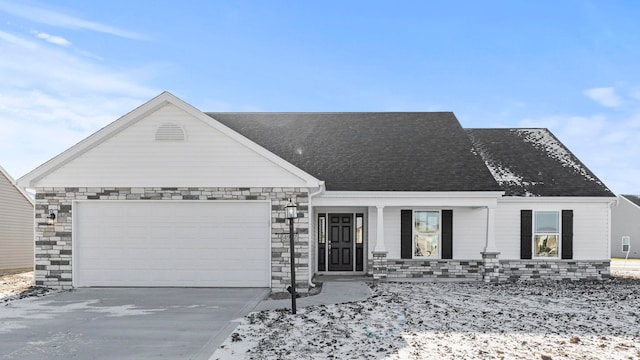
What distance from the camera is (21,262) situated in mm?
21469

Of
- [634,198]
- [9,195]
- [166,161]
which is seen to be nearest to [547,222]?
[166,161]

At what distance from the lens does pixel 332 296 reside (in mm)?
12047

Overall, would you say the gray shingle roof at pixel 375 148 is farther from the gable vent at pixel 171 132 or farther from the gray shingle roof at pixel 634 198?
the gray shingle roof at pixel 634 198

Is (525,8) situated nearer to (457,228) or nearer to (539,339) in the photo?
(457,228)

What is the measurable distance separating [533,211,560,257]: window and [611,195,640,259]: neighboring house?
2142 cm

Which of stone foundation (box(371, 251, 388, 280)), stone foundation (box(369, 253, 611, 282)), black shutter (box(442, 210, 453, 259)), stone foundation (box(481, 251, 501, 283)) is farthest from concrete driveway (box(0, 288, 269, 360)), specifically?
stone foundation (box(481, 251, 501, 283))

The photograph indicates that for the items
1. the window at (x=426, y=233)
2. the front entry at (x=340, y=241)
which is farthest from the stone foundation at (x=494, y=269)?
the front entry at (x=340, y=241)

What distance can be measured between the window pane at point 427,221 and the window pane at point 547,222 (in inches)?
130

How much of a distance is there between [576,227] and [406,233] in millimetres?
5624

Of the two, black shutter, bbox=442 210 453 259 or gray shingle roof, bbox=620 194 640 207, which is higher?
gray shingle roof, bbox=620 194 640 207

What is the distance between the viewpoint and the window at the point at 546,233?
1659cm

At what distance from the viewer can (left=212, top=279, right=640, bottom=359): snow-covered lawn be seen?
286 inches

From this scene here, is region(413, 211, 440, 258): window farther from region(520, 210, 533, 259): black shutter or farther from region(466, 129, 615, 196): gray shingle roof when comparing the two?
region(520, 210, 533, 259): black shutter

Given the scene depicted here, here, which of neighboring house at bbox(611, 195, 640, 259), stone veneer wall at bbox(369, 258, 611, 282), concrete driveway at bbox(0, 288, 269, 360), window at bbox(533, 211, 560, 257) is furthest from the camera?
neighboring house at bbox(611, 195, 640, 259)
